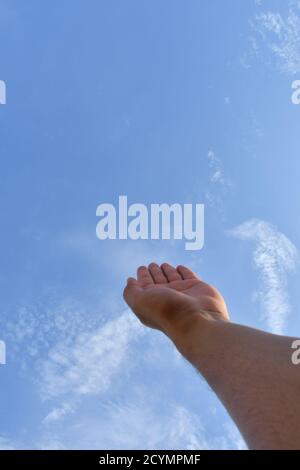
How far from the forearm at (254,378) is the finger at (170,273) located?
64.3 inches

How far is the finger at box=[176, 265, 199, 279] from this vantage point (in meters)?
4.63

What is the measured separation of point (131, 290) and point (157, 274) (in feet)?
1.36

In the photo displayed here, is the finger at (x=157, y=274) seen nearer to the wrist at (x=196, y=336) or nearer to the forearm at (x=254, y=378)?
the wrist at (x=196, y=336)

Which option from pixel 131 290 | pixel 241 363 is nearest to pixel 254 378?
pixel 241 363

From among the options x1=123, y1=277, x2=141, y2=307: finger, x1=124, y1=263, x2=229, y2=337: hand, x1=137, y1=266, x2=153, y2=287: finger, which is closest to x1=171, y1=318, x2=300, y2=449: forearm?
x1=124, y1=263, x2=229, y2=337: hand

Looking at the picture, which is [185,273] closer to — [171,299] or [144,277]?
[144,277]

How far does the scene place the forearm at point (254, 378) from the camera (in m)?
2.05

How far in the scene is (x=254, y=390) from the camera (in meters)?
2.26

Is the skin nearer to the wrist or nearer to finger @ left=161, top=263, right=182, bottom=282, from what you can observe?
the wrist

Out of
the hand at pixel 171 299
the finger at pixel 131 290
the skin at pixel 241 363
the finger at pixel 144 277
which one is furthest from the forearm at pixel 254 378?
the finger at pixel 144 277

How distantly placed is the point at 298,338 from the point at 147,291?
174 cm
